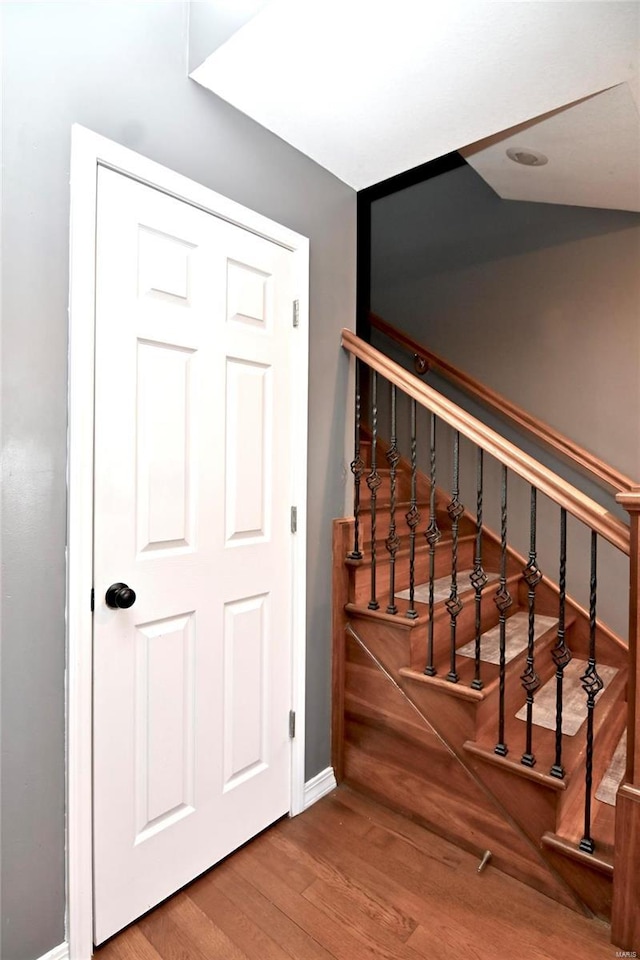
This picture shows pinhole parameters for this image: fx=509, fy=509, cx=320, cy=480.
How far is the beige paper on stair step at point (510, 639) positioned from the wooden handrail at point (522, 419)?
78 centimetres

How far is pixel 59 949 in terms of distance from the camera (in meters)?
1.29

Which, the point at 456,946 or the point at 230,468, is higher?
the point at 230,468

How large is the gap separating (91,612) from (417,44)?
5.83 feet

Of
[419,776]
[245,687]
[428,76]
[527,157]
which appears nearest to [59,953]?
[245,687]

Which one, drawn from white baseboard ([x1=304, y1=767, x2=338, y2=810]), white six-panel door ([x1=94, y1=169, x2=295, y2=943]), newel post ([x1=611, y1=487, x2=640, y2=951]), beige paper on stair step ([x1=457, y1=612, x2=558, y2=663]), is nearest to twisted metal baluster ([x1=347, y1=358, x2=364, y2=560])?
white six-panel door ([x1=94, y1=169, x2=295, y2=943])

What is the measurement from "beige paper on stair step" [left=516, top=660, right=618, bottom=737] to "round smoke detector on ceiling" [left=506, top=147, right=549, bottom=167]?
7.18ft

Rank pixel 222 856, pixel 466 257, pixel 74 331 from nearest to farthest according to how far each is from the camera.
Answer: pixel 74 331 < pixel 222 856 < pixel 466 257

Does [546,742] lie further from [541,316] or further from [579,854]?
[541,316]

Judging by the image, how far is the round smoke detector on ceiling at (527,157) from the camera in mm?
2033

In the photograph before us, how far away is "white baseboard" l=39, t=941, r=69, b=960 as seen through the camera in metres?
1.27

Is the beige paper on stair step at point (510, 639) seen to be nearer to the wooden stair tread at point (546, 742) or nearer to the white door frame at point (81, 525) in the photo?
the wooden stair tread at point (546, 742)

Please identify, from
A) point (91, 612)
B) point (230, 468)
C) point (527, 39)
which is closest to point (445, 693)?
point (230, 468)

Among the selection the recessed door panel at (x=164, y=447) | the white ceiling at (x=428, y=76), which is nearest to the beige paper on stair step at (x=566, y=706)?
the recessed door panel at (x=164, y=447)

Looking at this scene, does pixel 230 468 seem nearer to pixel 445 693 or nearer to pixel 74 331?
pixel 74 331
